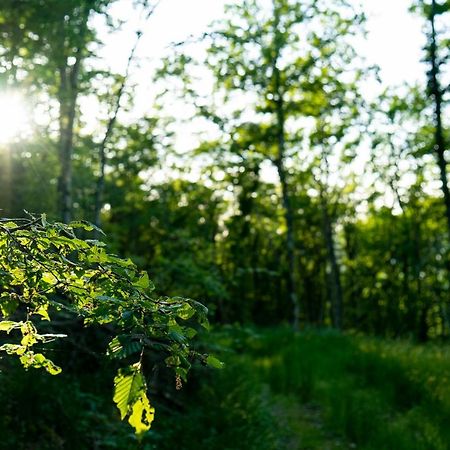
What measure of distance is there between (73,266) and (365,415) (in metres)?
6.32

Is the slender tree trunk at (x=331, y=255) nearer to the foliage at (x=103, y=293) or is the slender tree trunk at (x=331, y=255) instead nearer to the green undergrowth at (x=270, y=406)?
the green undergrowth at (x=270, y=406)

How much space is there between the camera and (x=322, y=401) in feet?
27.9

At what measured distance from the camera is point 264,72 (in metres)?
14.4

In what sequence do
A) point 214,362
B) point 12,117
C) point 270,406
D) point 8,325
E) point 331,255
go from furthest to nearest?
point 331,255 < point 12,117 < point 270,406 < point 8,325 < point 214,362

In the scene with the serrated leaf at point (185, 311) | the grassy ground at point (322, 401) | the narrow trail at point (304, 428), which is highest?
the serrated leaf at point (185, 311)

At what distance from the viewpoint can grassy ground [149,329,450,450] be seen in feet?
21.4

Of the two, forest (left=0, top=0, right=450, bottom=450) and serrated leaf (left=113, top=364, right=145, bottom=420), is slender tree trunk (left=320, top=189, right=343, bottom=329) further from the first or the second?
serrated leaf (left=113, top=364, right=145, bottom=420)

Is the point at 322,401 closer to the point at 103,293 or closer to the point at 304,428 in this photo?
the point at 304,428

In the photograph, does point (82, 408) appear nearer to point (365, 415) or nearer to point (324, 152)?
point (365, 415)

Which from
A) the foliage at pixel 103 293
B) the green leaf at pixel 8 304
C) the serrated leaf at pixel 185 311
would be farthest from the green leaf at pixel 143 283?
the green leaf at pixel 8 304

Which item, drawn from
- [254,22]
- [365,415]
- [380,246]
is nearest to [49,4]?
[365,415]

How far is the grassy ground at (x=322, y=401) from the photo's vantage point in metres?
6.53

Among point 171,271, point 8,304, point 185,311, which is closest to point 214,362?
point 185,311

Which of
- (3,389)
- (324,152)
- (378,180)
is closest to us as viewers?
(3,389)
